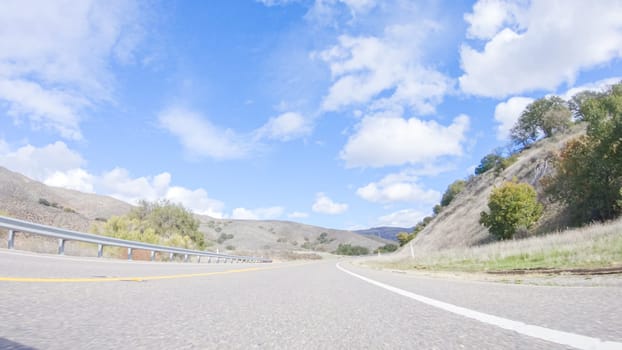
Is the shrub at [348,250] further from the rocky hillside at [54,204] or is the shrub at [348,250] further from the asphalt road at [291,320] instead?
the asphalt road at [291,320]

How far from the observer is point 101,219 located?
64.8m

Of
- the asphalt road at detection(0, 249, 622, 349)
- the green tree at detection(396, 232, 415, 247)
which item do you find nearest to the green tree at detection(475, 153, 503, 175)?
the green tree at detection(396, 232, 415, 247)

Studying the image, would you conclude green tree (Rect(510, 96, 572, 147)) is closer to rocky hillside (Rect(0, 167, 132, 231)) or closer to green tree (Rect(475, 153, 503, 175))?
green tree (Rect(475, 153, 503, 175))

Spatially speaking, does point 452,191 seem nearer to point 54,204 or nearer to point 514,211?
point 514,211

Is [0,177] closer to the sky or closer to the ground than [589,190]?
closer to the sky

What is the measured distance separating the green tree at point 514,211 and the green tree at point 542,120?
1455 inches

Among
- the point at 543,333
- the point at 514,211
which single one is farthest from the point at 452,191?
the point at 543,333

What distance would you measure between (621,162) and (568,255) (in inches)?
981

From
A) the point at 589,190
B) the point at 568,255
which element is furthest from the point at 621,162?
the point at 568,255

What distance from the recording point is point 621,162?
3266 cm

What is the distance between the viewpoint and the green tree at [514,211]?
43.7 meters

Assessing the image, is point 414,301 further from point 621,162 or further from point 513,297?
point 621,162

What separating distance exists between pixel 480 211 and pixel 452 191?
168ft

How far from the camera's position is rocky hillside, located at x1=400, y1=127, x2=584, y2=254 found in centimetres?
4400
